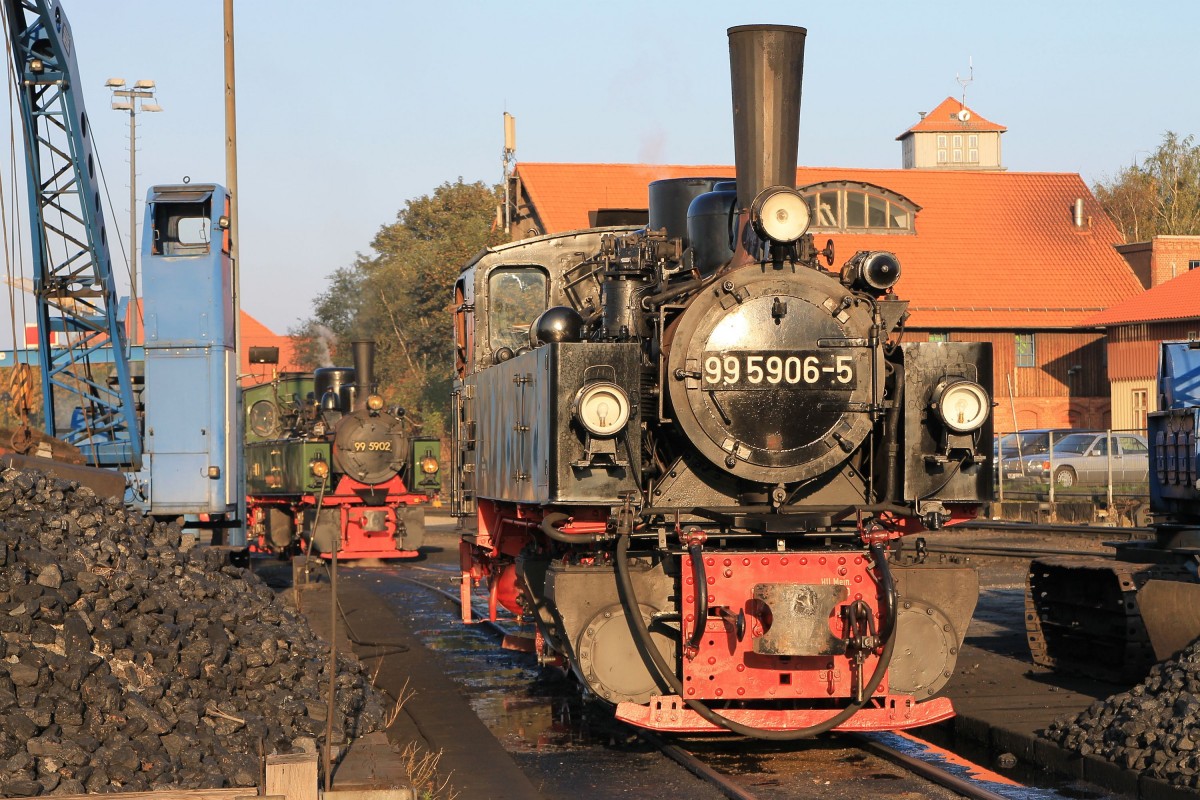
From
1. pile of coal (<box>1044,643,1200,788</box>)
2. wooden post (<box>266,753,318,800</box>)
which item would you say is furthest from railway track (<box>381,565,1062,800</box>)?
Answer: wooden post (<box>266,753,318,800</box>)

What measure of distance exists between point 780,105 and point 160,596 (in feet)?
14.0

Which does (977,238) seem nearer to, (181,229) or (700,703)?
(181,229)

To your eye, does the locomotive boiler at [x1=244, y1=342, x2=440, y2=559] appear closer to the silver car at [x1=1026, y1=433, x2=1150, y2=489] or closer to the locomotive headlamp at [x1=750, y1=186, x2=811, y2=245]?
the silver car at [x1=1026, y1=433, x2=1150, y2=489]

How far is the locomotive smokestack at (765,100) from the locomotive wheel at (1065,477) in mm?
19400

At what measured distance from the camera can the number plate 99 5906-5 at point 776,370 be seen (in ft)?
25.3

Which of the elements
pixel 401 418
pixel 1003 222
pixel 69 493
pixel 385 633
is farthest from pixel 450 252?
pixel 69 493

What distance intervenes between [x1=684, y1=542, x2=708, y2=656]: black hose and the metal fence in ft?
56.3

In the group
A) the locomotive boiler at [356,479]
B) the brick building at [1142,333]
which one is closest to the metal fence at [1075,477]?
the brick building at [1142,333]

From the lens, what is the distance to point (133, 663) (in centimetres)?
700

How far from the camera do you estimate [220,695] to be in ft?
23.5

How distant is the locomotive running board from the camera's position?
24.4ft

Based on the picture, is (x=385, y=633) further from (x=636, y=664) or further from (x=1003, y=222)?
(x=1003, y=222)

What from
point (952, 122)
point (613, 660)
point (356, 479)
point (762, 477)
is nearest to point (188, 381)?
point (356, 479)

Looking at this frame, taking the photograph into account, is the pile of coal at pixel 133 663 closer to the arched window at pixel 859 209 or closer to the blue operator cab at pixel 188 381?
the blue operator cab at pixel 188 381
